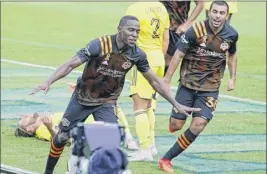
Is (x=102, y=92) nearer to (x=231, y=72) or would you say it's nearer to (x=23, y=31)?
(x=231, y=72)

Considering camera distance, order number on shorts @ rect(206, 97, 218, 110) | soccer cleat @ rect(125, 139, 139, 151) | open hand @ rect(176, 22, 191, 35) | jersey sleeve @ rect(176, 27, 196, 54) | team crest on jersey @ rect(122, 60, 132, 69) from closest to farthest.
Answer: team crest on jersey @ rect(122, 60, 132, 69), jersey sleeve @ rect(176, 27, 196, 54), number on shorts @ rect(206, 97, 218, 110), soccer cleat @ rect(125, 139, 139, 151), open hand @ rect(176, 22, 191, 35)

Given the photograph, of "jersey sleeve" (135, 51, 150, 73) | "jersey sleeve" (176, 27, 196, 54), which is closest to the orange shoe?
"jersey sleeve" (176, 27, 196, 54)

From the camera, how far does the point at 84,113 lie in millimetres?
11305

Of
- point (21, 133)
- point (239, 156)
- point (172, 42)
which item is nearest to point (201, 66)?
point (239, 156)

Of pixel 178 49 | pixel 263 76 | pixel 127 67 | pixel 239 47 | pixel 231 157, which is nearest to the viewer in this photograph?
pixel 127 67

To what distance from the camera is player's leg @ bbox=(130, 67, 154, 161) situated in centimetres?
1313

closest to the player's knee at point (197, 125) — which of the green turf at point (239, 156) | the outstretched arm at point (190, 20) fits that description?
the green turf at point (239, 156)

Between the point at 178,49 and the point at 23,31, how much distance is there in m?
16.4

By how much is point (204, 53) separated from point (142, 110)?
4.36 ft

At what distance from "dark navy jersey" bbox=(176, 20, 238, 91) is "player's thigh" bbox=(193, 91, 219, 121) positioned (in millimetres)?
77

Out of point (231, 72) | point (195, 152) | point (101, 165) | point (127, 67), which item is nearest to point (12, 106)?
point (195, 152)

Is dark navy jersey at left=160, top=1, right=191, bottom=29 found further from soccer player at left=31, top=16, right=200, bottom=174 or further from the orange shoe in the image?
soccer player at left=31, top=16, right=200, bottom=174

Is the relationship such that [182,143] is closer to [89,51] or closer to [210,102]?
[210,102]

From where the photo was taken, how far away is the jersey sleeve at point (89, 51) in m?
10.8
